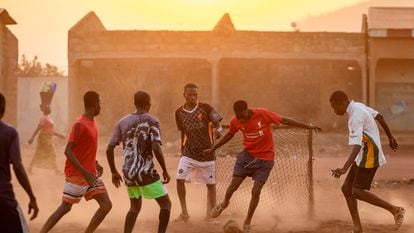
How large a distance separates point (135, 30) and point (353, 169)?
24.1 meters

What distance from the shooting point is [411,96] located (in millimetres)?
33406

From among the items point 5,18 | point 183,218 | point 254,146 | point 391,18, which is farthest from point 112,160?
point 391,18

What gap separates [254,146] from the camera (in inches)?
387

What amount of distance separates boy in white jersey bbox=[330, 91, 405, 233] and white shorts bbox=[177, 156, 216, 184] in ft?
6.93

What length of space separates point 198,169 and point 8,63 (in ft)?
53.7

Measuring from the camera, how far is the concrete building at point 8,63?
24.9 metres

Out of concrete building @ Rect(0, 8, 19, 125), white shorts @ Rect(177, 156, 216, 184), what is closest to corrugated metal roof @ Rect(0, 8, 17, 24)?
concrete building @ Rect(0, 8, 19, 125)

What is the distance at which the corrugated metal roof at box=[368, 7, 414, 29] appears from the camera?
32125 millimetres

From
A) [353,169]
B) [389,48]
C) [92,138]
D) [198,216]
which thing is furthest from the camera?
[389,48]

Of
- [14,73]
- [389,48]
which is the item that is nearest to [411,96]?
[389,48]

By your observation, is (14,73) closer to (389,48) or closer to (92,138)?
(389,48)

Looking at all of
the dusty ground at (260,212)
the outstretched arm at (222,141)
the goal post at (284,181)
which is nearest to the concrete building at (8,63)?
the dusty ground at (260,212)

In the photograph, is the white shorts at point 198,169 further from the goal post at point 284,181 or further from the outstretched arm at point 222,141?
the goal post at point 284,181

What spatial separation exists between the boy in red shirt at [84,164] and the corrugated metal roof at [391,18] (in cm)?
2556
